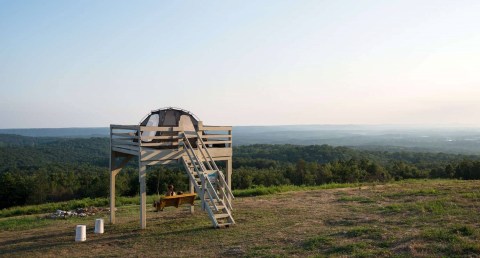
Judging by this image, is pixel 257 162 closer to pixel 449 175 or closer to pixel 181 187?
pixel 181 187

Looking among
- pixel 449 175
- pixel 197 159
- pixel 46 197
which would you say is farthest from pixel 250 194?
pixel 46 197

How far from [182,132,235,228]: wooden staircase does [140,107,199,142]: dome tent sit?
69 centimetres

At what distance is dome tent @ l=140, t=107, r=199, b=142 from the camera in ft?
Answer: 42.6

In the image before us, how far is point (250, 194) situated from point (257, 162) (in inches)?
2237

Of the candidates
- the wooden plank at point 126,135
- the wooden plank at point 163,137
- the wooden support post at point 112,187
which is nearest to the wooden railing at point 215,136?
the wooden plank at point 163,137

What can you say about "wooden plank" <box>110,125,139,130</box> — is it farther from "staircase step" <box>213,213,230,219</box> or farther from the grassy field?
"staircase step" <box>213,213,230,219</box>

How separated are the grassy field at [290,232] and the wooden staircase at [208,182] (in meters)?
0.48

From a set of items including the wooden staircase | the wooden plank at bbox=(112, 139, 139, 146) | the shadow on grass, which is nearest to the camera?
the shadow on grass

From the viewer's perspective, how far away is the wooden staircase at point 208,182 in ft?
34.9

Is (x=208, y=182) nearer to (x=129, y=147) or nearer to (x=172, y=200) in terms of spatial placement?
(x=172, y=200)

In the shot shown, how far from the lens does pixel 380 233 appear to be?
855cm

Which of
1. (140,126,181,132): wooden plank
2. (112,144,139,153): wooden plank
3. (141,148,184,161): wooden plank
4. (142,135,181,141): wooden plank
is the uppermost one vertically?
(140,126,181,132): wooden plank

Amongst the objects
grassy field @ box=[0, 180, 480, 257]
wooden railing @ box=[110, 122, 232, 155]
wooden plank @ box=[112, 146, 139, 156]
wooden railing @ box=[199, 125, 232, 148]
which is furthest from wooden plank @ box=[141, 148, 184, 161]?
grassy field @ box=[0, 180, 480, 257]

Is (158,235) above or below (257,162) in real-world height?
above
